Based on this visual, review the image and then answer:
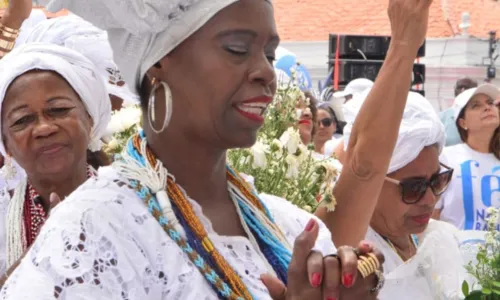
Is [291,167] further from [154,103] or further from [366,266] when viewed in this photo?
[366,266]

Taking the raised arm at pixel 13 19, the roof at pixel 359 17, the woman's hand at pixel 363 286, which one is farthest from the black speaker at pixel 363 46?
the woman's hand at pixel 363 286

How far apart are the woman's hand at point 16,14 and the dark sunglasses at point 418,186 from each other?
1767 mm

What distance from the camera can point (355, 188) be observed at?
3.11m

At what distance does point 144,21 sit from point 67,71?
4.01ft

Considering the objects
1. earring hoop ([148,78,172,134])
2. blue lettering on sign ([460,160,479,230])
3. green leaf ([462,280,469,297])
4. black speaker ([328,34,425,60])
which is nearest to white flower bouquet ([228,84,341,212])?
green leaf ([462,280,469,297])

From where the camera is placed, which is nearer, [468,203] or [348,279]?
[348,279]

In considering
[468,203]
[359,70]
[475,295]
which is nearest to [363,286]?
[475,295]

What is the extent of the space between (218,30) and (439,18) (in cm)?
2269

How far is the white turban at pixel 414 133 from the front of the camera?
12.8ft

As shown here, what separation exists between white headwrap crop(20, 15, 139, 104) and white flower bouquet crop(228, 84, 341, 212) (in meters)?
0.91

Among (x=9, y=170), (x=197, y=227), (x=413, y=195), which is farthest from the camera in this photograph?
(x=413, y=195)

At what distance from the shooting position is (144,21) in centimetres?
221

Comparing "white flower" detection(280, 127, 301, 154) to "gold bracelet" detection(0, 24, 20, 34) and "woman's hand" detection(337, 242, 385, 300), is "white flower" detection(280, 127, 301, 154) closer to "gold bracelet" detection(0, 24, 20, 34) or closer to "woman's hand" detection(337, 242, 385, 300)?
"woman's hand" detection(337, 242, 385, 300)

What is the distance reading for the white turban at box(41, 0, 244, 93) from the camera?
7.19 feet
